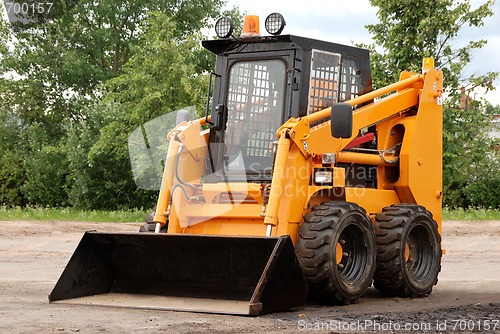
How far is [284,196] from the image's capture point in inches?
349

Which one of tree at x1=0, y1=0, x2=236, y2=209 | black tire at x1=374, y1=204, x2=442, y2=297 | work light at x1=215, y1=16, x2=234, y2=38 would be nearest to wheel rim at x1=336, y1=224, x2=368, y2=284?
black tire at x1=374, y1=204, x2=442, y2=297

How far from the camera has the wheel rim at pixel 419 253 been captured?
10305 millimetres

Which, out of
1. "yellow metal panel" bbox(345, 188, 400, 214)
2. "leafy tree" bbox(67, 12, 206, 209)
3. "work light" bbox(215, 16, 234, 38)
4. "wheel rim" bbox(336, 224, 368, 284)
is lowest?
"wheel rim" bbox(336, 224, 368, 284)

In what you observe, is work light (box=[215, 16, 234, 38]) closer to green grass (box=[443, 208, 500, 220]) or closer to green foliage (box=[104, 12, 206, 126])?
green grass (box=[443, 208, 500, 220])

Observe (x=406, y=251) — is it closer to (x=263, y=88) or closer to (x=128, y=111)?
(x=263, y=88)

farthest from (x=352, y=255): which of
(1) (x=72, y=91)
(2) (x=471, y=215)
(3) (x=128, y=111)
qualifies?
(1) (x=72, y=91)

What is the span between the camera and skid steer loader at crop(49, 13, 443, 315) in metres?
8.62

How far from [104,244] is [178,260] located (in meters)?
0.94

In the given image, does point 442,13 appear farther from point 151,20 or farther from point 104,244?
point 104,244

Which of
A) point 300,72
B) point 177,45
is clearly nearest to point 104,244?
point 300,72

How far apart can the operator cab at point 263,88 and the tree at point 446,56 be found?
19.7m

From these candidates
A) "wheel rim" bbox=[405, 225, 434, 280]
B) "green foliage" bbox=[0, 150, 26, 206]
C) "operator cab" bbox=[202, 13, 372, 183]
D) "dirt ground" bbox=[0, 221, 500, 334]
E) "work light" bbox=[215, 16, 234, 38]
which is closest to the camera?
"dirt ground" bbox=[0, 221, 500, 334]

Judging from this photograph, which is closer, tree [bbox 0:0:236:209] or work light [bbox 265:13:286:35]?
work light [bbox 265:13:286:35]

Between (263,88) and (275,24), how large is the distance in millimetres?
722
